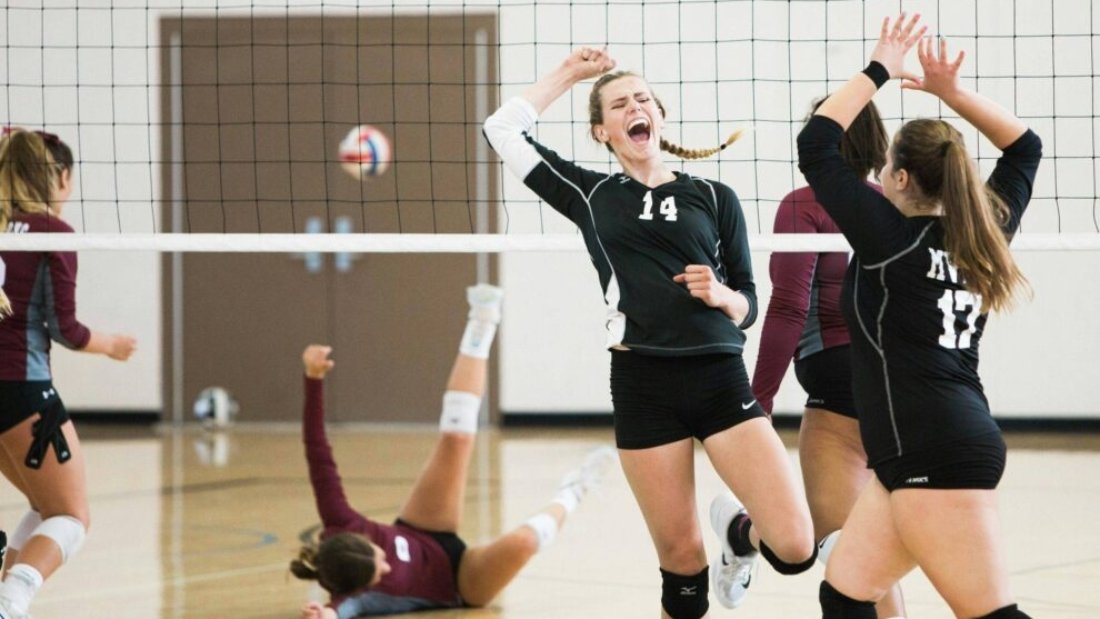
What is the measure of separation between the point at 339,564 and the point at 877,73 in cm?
257

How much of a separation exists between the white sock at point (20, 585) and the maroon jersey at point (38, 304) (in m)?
0.63

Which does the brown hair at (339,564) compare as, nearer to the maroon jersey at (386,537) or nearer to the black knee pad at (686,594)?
the maroon jersey at (386,537)

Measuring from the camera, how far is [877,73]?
3484mm

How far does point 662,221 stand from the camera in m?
3.88

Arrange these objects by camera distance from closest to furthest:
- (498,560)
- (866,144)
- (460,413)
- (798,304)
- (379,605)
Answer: (798,304)
(866,144)
(379,605)
(498,560)
(460,413)

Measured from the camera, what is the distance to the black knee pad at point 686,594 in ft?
12.8

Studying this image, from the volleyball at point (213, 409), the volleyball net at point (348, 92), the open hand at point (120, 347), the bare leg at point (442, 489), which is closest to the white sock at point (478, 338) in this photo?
the bare leg at point (442, 489)

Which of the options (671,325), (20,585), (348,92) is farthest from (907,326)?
(348,92)

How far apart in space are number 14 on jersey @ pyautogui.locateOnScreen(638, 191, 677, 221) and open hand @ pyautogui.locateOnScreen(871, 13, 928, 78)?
0.69 meters

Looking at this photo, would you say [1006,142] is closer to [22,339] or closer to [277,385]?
[22,339]

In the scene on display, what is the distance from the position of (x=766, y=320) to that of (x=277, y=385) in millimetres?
8479

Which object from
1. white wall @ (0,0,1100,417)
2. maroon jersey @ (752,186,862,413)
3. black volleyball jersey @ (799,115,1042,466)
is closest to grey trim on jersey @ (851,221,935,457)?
black volleyball jersey @ (799,115,1042,466)

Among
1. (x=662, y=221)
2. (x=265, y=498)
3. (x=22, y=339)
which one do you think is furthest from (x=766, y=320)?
(x=265, y=498)

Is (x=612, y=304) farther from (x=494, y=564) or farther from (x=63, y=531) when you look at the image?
(x=63, y=531)
